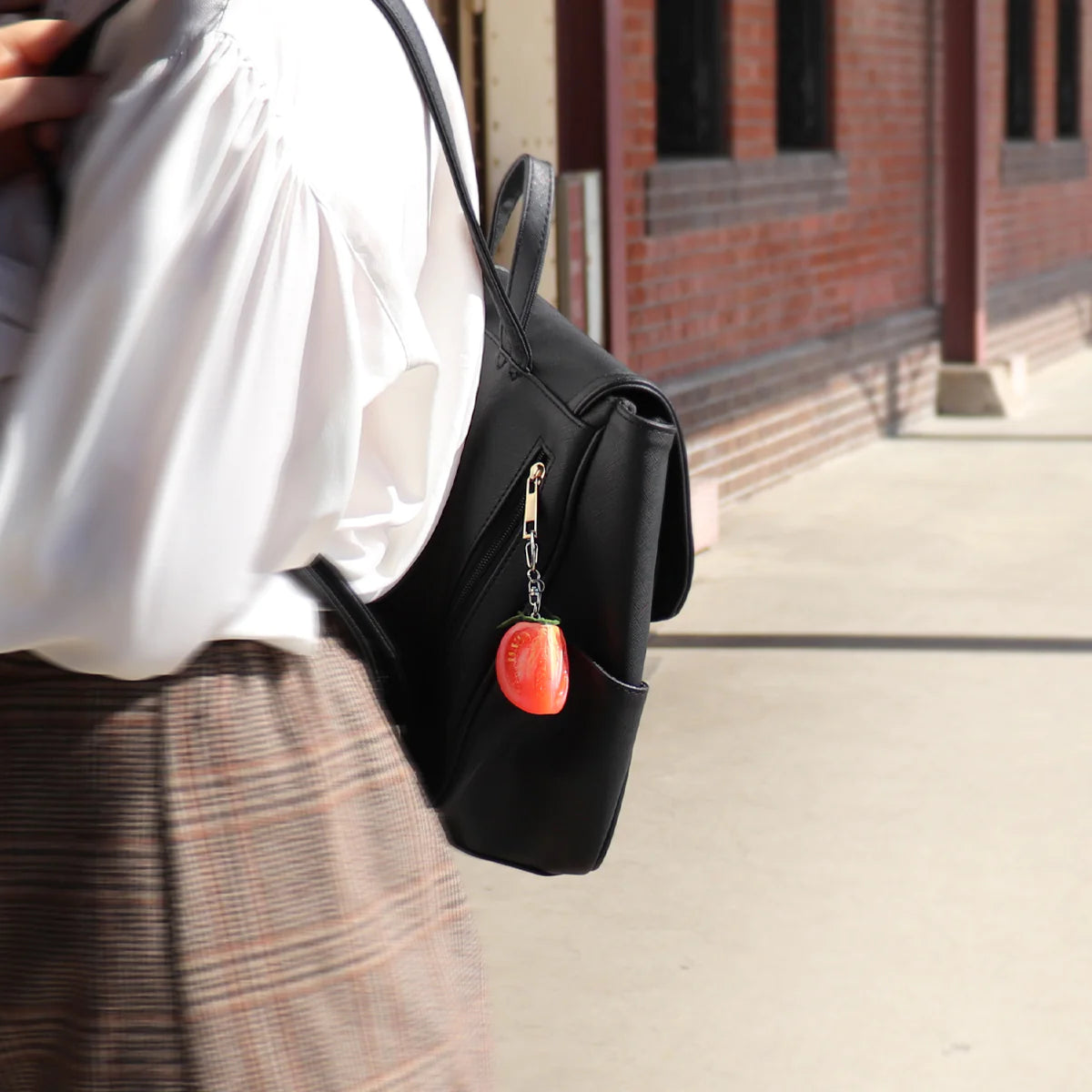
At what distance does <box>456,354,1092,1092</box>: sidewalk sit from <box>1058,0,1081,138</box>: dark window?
9.00m

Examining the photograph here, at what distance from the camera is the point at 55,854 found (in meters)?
1.11

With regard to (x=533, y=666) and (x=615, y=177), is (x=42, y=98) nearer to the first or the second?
(x=533, y=666)

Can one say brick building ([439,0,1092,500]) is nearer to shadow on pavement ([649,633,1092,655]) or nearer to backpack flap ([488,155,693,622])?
shadow on pavement ([649,633,1092,655])

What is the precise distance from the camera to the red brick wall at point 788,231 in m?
6.93

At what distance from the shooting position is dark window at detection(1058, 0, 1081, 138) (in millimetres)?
14250

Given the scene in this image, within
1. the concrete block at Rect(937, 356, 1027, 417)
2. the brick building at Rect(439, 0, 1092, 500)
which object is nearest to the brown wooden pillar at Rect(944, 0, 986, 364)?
the brick building at Rect(439, 0, 1092, 500)

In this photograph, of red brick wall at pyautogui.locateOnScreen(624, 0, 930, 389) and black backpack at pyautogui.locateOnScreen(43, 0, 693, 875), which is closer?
black backpack at pyautogui.locateOnScreen(43, 0, 693, 875)

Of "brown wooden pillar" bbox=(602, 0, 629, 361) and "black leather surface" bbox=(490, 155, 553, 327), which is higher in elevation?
"brown wooden pillar" bbox=(602, 0, 629, 361)

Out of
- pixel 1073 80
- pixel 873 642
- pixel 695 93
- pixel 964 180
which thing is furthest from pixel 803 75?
pixel 1073 80

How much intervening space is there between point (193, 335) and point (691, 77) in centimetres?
702

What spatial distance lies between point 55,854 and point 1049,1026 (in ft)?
7.19

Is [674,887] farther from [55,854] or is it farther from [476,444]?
[55,854]

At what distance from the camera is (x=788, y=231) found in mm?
8477

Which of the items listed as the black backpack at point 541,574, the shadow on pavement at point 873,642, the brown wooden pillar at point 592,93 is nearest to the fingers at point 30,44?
the black backpack at point 541,574
